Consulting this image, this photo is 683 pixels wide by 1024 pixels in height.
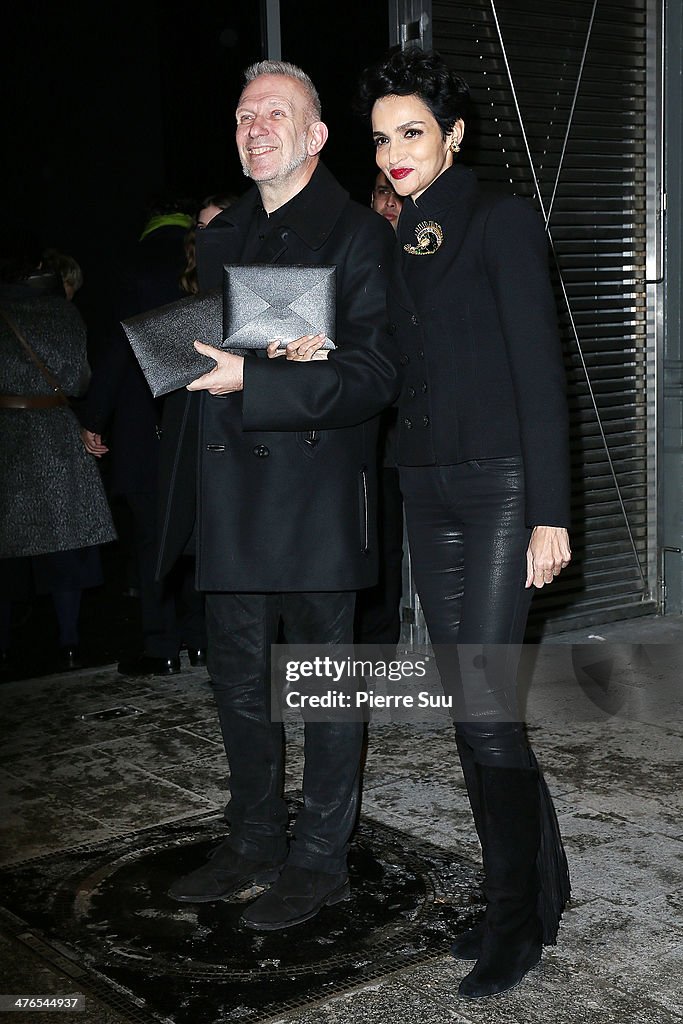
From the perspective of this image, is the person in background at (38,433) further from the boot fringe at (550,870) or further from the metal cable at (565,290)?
the boot fringe at (550,870)

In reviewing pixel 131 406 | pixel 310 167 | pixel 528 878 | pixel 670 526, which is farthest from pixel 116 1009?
pixel 670 526

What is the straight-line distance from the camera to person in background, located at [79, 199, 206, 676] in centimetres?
568

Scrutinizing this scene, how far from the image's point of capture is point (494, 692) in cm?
296

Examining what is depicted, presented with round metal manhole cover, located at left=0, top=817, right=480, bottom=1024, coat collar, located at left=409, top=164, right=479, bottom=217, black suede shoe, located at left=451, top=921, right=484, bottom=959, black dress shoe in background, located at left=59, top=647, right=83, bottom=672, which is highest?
coat collar, located at left=409, top=164, right=479, bottom=217

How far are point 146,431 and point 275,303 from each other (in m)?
2.93

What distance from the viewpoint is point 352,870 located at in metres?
3.72

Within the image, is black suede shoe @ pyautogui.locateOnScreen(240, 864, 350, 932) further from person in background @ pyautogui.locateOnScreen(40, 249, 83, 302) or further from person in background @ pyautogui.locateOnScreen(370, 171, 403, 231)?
person in background @ pyautogui.locateOnScreen(40, 249, 83, 302)

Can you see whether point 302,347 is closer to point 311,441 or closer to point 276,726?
point 311,441

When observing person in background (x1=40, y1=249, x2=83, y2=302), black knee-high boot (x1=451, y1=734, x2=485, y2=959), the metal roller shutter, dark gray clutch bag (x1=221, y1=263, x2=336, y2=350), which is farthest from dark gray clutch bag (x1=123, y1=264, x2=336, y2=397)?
person in background (x1=40, y1=249, x2=83, y2=302)

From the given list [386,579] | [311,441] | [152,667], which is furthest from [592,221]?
[311,441]

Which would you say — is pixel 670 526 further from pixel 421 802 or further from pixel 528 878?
pixel 528 878

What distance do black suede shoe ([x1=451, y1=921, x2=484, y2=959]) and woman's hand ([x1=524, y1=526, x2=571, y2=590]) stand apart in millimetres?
906

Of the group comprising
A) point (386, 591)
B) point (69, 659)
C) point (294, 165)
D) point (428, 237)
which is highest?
point (294, 165)

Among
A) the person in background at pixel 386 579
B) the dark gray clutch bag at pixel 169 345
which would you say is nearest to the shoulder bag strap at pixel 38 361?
the person in background at pixel 386 579
